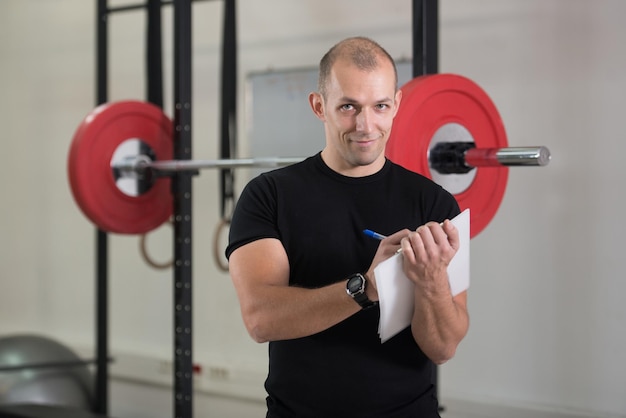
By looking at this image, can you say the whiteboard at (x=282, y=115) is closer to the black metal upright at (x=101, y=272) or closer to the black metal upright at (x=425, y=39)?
the black metal upright at (x=101, y=272)

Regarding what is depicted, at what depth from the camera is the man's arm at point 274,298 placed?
4.13 feet

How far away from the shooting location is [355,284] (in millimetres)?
1200

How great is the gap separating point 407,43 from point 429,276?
2.01 meters

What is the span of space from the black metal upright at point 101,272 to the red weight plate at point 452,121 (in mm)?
1848

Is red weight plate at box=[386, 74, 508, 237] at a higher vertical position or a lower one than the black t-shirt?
higher

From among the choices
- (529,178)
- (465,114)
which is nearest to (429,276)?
(465,114)

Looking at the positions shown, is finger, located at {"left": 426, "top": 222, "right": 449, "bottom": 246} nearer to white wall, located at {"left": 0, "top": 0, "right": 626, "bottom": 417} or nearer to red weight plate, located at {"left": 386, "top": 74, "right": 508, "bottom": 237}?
red weight plate, located at {"left": 386, "top": 74, "right": 508, "bottom": 237}

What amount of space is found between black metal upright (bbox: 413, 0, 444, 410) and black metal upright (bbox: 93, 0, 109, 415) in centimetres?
163

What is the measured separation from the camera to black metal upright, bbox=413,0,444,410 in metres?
2.08

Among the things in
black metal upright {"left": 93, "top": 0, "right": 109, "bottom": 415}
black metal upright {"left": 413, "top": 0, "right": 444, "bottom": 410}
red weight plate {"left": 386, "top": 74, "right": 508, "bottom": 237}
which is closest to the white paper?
red weight plate {"left": 386, "top": 74, "right": 508, "bottom": 237}

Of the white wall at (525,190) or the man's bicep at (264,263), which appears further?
the white wall at (525,190)

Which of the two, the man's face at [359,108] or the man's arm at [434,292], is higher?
the man's face at [359,108]

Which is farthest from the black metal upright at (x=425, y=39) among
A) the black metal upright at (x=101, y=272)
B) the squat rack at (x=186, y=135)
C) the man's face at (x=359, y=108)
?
the black metal upright at (x=101, y=272)

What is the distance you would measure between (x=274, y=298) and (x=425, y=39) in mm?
1030
